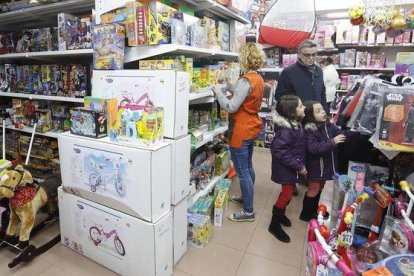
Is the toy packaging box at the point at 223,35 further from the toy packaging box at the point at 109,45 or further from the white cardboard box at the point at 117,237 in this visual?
the white cardboard box at the point at 117,237

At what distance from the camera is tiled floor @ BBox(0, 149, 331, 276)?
6.50 feet

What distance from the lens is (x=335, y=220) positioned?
1862 mm

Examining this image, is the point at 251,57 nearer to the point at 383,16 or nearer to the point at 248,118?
the point at 248,118

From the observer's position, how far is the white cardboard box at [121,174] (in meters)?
1.64

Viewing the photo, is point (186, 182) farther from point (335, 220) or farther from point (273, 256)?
point (335, 220)

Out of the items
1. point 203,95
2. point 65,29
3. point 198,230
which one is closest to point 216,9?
point 203,95

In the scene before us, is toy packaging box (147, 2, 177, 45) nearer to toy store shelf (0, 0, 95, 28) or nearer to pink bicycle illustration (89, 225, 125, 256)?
toy store shelf (0, 0, 95, 28)

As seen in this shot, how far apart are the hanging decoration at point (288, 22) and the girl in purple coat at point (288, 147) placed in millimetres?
2381

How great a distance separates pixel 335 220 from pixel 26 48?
125 inches

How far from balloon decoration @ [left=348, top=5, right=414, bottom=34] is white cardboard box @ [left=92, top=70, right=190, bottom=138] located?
1.88 metres

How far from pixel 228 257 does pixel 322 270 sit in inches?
39.6

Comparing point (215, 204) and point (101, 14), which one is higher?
point (101, 14)

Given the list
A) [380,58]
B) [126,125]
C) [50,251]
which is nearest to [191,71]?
[126,125]

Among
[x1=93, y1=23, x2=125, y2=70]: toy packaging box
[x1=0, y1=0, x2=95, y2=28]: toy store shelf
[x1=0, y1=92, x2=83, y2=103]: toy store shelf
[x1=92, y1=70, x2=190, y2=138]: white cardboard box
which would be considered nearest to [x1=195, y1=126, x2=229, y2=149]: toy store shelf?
[x1=92, y1=70, x2=190, y2=138]: white cardboard box
